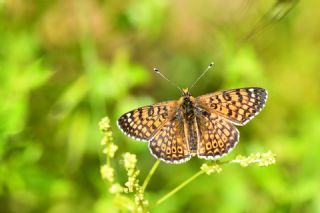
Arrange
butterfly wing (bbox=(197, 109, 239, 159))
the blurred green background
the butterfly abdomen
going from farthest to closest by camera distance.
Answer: the blurred green background < the butterfly abdomen < butterfly wing (bbox=(197, 109, 239, 159))

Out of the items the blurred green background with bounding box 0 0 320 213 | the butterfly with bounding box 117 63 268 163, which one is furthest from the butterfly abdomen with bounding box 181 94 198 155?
the blurred green background with bounding box 0 0 320 213

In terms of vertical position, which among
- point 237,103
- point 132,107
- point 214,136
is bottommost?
point 214,136

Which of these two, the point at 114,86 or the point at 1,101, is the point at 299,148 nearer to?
the point at 114,86

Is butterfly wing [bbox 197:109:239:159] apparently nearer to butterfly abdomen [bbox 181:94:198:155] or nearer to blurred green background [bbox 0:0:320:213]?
butterfly abdomen [bbox 181:94:198:155]

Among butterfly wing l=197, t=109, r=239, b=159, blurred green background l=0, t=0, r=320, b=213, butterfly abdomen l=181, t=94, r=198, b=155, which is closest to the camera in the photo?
butterfly wing l=197, t=109, r=239, b=159

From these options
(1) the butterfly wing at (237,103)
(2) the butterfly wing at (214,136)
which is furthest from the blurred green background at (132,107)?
(2) the butterfly wing at (214,136)

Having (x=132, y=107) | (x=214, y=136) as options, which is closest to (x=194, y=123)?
(x=214, y=136)

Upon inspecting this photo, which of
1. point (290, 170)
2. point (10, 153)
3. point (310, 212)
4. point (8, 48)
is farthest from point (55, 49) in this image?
point (310, 212)

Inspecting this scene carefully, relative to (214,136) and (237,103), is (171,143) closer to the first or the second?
(214,136)
